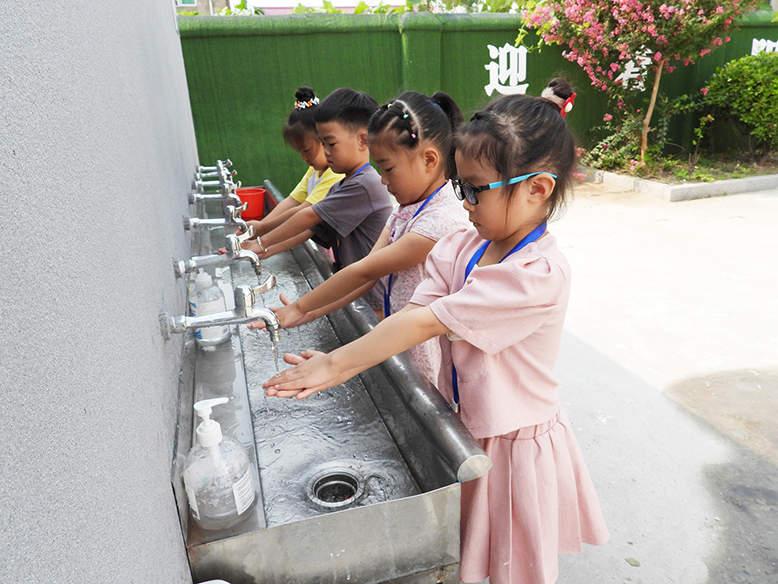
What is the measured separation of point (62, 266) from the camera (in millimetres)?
511

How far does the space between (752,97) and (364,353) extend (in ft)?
27.6

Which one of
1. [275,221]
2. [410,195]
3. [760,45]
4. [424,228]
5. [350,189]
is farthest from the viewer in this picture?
[760,45]

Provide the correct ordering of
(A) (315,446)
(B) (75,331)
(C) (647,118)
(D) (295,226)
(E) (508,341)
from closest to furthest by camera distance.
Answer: (B) (75,331) < (E) (508,341) < (A) (315,446) < (D) (295,226) < (C) (647,118)

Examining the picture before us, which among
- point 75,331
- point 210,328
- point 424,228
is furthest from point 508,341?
point 210,328

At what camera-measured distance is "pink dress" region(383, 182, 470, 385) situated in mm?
1496

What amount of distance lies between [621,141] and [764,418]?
6.38m

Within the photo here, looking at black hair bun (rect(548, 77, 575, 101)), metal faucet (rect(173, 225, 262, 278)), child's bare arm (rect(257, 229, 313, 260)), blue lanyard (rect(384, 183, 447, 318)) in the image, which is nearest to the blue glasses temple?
black hair bun (rect(548, 77, 575, 101))

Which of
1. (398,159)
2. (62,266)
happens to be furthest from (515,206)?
(62,266)

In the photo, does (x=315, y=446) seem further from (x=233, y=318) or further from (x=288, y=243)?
(x=288, y=243)

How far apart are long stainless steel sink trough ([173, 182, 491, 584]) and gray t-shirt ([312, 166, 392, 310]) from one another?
38 centimetres

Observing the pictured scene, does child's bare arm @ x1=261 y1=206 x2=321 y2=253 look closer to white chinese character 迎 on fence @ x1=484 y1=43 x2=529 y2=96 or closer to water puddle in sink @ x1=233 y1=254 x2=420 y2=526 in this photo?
water puddle in sink @ x1=233 y1=254 x2=420 y2=526

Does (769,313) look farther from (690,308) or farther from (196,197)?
(196,197)

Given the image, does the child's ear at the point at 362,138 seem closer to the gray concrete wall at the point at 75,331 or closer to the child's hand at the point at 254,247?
the child's hand at the point at 254,247

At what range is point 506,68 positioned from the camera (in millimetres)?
7770
